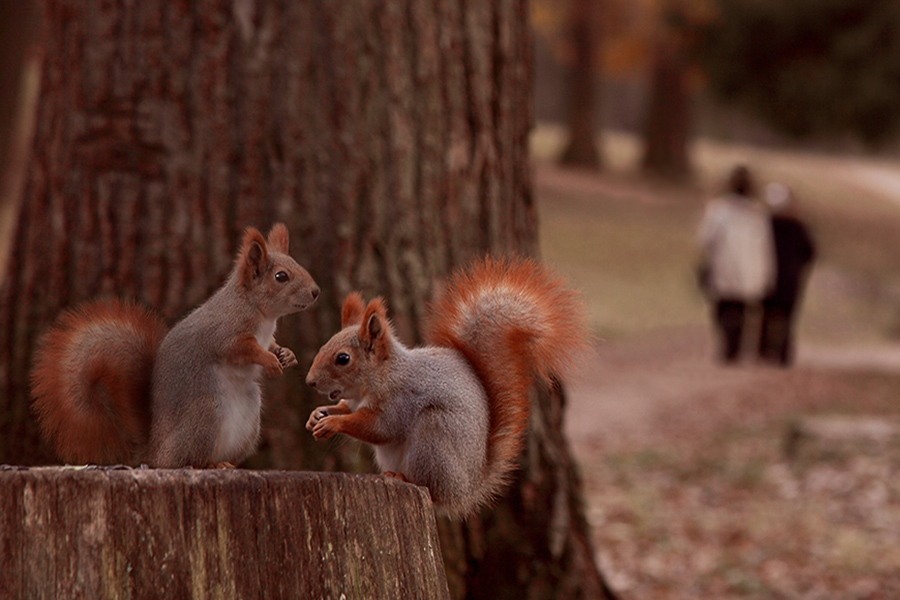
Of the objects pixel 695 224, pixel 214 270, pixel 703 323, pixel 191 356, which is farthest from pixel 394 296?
pixel 695 224

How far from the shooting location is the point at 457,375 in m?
1.59

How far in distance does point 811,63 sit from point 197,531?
18.8 m

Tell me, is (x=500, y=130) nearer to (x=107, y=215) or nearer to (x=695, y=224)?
(x=107, y=215)

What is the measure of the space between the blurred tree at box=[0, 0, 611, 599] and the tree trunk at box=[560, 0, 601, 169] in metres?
19.9

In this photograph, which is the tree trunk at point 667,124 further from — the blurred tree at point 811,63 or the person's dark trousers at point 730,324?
the person's dark trousers at point 730,324

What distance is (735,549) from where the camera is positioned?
443cm

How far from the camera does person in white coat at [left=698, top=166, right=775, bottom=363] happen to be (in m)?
7.65

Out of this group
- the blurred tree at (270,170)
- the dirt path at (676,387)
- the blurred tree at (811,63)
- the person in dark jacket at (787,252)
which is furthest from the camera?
the blurred tree at (811,63)

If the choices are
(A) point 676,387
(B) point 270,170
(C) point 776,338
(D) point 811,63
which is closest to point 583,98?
(D) point 811,63

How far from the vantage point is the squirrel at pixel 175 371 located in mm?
1450

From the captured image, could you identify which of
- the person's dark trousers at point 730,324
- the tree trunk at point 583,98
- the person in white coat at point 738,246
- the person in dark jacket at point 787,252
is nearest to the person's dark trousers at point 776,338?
the person in dark jacket at point 787,252

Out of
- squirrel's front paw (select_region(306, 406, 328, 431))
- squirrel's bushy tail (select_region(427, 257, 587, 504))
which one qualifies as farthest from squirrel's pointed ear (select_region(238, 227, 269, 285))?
squirrel's bushy tail (select_region(427, 257, 587, 504))

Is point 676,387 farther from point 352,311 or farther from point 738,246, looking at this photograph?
point 352,311

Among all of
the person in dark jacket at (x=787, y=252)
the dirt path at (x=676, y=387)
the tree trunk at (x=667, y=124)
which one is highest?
the person in dark jacket at (x=787, y=252)
